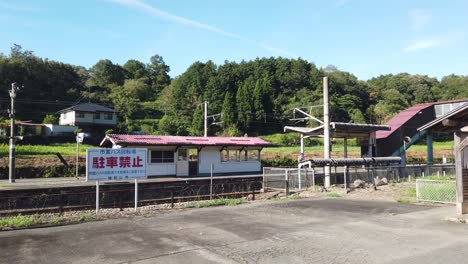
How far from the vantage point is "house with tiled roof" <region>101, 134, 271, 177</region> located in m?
Result: 23.1

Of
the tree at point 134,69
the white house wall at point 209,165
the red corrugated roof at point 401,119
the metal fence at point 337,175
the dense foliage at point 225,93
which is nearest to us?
the metal fence at point 337,175

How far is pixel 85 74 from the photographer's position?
93438 millimetres

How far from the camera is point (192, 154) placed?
29328mm

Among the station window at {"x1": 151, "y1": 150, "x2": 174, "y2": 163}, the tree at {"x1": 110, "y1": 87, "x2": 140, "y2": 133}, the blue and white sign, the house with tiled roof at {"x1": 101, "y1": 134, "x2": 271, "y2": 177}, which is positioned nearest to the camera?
the blue and white sign

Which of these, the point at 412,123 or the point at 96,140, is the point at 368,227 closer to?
the point at 412,123

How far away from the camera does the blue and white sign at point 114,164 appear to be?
447 inches

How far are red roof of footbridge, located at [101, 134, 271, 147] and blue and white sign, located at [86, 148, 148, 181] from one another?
9.71 metres

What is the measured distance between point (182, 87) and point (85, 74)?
27.4 metres

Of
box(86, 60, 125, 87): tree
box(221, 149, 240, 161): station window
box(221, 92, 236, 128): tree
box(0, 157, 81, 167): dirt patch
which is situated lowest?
box(0, 157, 81, 167): dirt patch

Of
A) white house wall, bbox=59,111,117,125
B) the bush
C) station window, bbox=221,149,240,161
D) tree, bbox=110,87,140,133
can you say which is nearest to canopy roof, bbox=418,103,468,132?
station window, bbox=221,149,240,161

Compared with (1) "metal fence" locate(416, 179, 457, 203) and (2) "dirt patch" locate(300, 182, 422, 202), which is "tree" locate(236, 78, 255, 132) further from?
(1) "metal fence" locate(416, 179, 457, 203)

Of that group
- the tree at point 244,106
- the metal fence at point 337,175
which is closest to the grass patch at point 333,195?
the metal fence at point 337,175

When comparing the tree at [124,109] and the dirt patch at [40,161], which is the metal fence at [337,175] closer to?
the dirt patch at [40,161]

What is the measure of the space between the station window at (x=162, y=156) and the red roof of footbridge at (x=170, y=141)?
2.74 ft
